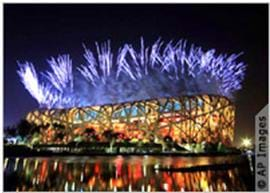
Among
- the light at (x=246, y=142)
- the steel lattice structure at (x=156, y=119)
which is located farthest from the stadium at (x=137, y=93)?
the light at (x=246, y=142)

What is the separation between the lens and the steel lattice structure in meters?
3.87

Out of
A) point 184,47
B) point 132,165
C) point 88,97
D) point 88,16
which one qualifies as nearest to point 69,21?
point 88,16

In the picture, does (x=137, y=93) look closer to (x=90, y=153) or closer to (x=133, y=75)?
(x=133, y=75)

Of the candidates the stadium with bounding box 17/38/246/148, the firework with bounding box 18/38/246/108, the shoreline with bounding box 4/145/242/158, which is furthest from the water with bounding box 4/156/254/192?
the firework with bounding box 18/38/246/108

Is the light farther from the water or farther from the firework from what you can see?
the firework

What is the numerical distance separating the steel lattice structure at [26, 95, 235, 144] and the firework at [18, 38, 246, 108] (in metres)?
0.07

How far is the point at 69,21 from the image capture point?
3750 mm

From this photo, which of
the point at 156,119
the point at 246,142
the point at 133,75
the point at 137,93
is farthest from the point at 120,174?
the point at 246,142

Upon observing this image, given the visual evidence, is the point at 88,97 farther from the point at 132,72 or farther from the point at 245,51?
the point at 245,51

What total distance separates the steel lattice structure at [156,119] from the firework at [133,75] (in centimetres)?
7

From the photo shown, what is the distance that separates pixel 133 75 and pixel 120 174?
71 cm

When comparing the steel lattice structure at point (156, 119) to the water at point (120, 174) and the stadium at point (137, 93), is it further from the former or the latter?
the water at point (120, 174)

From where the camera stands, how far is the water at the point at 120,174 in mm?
3684

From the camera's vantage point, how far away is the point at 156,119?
3.94 meters
